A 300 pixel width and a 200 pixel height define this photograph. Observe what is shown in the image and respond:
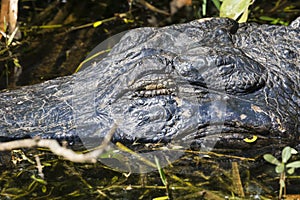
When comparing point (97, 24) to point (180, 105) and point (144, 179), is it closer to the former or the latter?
point (180, 105)

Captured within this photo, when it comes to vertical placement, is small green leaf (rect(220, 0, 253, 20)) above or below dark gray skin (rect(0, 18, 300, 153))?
above

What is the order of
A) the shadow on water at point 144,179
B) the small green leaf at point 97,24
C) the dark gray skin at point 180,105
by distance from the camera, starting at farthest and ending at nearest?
the small green leaf at point 97,24, the dark gray skin at point 180,105, the shadow on water at point 144,179

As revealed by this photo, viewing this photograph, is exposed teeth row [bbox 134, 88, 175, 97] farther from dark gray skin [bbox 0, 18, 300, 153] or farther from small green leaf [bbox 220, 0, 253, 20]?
small green leaf [bbox 220, 0, 253, 20]

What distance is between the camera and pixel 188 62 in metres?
3.18

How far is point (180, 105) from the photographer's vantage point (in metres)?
3.18

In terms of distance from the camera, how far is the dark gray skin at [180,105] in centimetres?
316

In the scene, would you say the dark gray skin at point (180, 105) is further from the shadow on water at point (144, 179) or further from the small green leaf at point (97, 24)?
the small green leaf at point (97, 24)

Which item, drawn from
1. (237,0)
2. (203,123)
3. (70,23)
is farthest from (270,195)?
(70,23)

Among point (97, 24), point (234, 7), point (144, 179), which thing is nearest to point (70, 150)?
point (144, 179)

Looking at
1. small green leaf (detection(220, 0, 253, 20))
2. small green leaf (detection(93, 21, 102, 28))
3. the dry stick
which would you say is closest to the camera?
the dry stick

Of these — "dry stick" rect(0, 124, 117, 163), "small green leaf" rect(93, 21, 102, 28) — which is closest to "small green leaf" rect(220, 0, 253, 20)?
"small green leaf" rect(93, 21, 102, 28)

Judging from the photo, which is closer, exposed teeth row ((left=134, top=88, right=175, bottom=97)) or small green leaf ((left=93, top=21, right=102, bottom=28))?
exposed teeth row ((left=134, top=88, right=175, bottom=97))

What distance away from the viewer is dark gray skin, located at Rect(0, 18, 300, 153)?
316 cm

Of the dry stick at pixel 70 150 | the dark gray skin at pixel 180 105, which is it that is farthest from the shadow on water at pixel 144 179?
the dry stick at pixel 70 150
